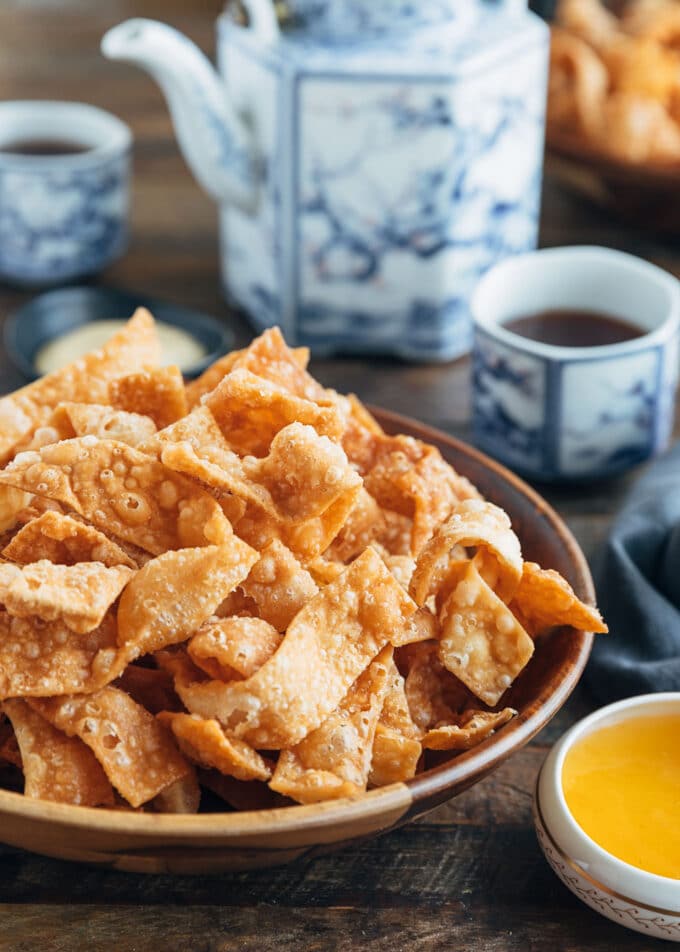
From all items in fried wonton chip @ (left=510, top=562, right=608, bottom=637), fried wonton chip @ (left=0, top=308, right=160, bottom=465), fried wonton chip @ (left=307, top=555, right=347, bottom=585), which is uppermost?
fried wonton chip @ (left=0, top=308, right=160, bottom=465)

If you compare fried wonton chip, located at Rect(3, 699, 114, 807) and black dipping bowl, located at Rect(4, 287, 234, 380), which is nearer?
fried wonton chip, located at Rect(3, 699, 114, 807)

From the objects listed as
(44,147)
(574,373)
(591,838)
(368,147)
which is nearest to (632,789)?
(591,838)

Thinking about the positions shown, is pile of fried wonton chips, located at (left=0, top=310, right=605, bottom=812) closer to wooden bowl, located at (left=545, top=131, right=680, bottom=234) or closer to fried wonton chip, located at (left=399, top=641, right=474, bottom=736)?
fried wonton chip, located at (left=399, top=641, right=474, bottom=736)

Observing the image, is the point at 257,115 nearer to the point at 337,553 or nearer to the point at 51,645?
the point at 337,553

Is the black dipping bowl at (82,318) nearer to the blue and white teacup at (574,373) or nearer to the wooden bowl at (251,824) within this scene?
the blue and white teacup at (574,373)

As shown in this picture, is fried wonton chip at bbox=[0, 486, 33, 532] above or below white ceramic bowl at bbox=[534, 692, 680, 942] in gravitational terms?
above

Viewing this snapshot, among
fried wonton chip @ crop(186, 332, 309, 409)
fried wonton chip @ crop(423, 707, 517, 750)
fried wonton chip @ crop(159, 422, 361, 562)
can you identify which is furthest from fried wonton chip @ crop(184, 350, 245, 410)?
fried wonton chip @ crop(423, 707, 517, 750)

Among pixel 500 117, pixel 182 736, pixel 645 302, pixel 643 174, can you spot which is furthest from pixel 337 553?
pixel 643 174

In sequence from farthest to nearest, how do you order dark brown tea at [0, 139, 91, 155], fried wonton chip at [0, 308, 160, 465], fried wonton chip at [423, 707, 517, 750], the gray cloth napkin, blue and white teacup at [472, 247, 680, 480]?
dark brown tea at [0, 139, 91, 155], blue and white teacup at [472, 247, 680, 480], the gray cloth napkin, fried wonton chip at [0, 308, 160, 465], fried wonton chip at [423, 707, 517, 750]
